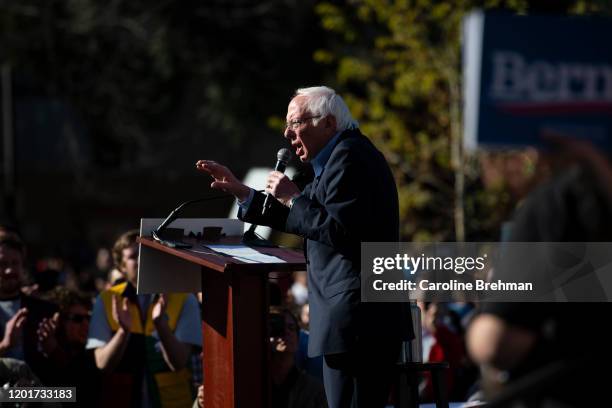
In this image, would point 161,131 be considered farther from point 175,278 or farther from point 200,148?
point 175,278

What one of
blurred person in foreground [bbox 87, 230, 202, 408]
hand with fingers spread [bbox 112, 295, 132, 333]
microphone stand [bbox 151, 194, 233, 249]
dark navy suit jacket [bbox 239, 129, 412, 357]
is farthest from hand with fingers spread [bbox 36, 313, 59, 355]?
dark navy suit jacket [bbox 239, 129, 412, 357]

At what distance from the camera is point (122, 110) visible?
22.8 m

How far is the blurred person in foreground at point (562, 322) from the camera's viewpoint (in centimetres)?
303

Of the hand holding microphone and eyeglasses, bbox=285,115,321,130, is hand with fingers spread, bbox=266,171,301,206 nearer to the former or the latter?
the hand holding microphone

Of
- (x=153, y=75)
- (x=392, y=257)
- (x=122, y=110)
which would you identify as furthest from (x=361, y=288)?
(x=153, y=75)

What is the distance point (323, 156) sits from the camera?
4.62m

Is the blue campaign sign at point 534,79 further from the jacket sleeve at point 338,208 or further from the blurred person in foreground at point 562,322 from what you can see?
the jacket sleeve at point 338,208

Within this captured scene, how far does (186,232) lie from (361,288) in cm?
115

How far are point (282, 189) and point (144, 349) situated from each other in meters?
2.25

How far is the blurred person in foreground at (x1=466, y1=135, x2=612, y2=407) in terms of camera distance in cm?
303

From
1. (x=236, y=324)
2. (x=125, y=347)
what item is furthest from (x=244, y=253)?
(x=125, y=347)

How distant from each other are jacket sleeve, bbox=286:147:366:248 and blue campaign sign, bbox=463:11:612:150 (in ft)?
3.90

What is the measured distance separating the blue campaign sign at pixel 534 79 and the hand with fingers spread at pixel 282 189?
4.51 feet

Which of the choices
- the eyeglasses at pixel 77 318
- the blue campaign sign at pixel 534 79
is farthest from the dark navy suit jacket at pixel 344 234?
the eyeglasses at pixel 77 318
